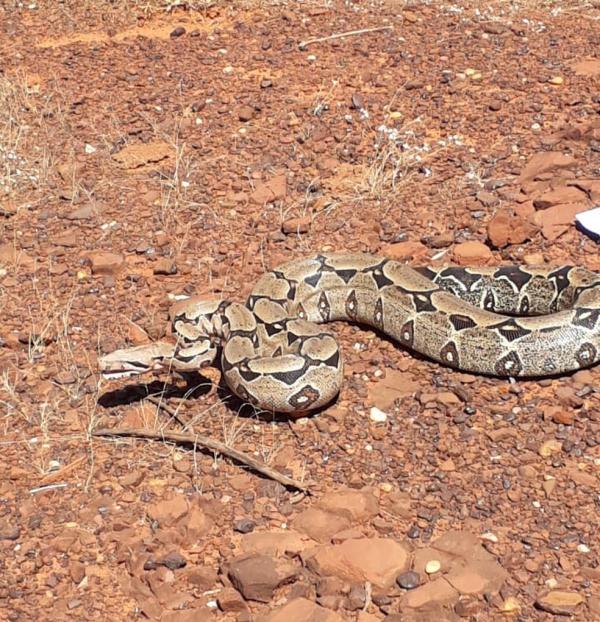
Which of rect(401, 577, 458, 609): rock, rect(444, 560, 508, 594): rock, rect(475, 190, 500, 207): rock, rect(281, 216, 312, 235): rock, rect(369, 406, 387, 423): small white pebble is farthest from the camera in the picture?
rect(475, 190, 500, 207): rock

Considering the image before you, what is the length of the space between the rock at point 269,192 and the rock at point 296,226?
0.54 m

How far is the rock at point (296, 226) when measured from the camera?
9288 mm

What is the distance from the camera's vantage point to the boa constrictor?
719 cm

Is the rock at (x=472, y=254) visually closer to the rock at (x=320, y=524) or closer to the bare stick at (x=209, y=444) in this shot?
the bare stick at (x=209, y=444)

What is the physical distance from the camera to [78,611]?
5.62 meters

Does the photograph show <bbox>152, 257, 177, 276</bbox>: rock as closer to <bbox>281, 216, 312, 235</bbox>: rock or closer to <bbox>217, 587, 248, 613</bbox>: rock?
<bbox>281, 216, 312, 235</bbox>: rock

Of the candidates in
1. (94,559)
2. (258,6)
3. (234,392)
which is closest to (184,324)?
(234,392)

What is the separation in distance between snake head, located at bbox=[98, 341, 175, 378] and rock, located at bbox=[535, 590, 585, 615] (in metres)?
3.39

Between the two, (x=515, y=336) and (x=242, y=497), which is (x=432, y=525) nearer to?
(x=242, y=497)

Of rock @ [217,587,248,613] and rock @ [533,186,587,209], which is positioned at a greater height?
rock @ [533,186,587,209]

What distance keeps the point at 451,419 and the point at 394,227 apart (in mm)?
2756

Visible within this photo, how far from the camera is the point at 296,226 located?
9.29m

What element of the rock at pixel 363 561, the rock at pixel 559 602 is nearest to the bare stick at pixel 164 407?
the rock at pixel 363 561

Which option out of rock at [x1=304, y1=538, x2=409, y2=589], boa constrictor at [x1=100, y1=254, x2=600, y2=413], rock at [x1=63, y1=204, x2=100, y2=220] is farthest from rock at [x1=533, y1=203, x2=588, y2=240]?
rock at [x1=63, y1=204, x2=100, y2=220]
